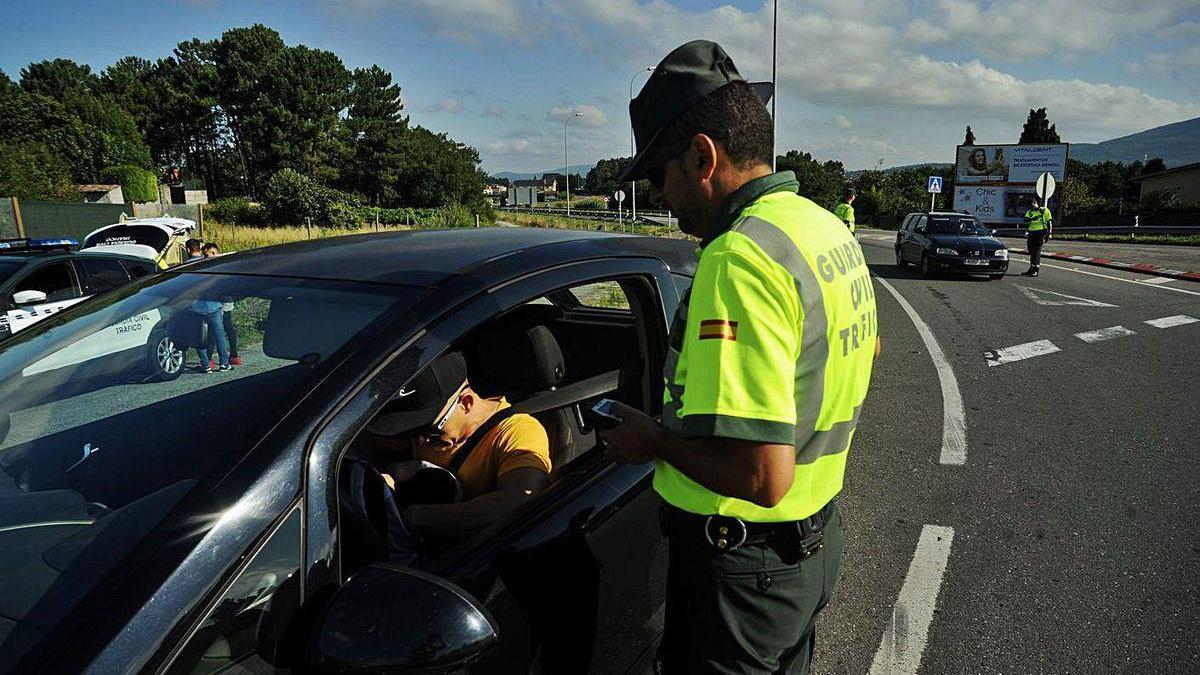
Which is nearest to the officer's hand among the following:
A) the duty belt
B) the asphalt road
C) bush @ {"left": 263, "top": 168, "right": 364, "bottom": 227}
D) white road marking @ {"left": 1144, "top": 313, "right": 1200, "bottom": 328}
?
the duty belt

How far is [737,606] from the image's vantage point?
56.8 inches

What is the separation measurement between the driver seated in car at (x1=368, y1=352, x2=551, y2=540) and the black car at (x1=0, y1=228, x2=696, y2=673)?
0.36ft

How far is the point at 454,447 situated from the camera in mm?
2244

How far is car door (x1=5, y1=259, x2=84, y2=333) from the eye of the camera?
617cm

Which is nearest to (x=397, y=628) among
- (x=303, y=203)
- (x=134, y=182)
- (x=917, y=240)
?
(x=917, y=240)

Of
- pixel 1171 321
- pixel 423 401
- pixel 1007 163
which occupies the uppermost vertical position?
pixel 1007 163

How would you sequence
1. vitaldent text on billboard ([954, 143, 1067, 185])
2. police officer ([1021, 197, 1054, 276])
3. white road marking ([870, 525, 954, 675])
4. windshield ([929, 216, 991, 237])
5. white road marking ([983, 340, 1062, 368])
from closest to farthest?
white road marking ([870, 525, 954, 675]), white road marking ([983, 340, 1062, 368]), police officer ([1021, 197, 1054, 276]), windshield ([929, 216, 991, 237]), vitaldent text on billboard ([954, 143, 1067, 185])

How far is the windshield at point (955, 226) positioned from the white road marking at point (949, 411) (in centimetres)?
893

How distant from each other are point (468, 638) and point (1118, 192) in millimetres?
90270

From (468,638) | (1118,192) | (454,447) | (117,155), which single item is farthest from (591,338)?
(1118,192)

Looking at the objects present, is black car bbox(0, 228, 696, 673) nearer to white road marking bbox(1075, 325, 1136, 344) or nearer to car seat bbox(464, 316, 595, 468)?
car seat bbox(464, 316, 595, 468)

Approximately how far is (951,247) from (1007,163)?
114 feet

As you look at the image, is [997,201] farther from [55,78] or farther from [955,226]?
[55,78]

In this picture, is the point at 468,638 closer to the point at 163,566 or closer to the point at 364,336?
the point at 163,566
